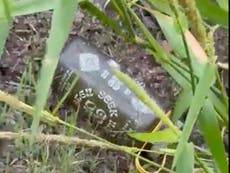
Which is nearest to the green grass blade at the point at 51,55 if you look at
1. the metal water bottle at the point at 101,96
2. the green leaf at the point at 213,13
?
the green leaf at the point at 213,13

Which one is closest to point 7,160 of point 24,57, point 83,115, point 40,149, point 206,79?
point 40,149

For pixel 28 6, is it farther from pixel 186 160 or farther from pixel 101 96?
pixel 101 96

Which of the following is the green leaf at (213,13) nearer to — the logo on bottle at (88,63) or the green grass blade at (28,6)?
the green grass blade at (28,6)

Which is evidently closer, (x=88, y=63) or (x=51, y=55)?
(x=51, y=55)

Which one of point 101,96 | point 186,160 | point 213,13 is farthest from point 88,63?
point 213,13

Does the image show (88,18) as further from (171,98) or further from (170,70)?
(170,70)
